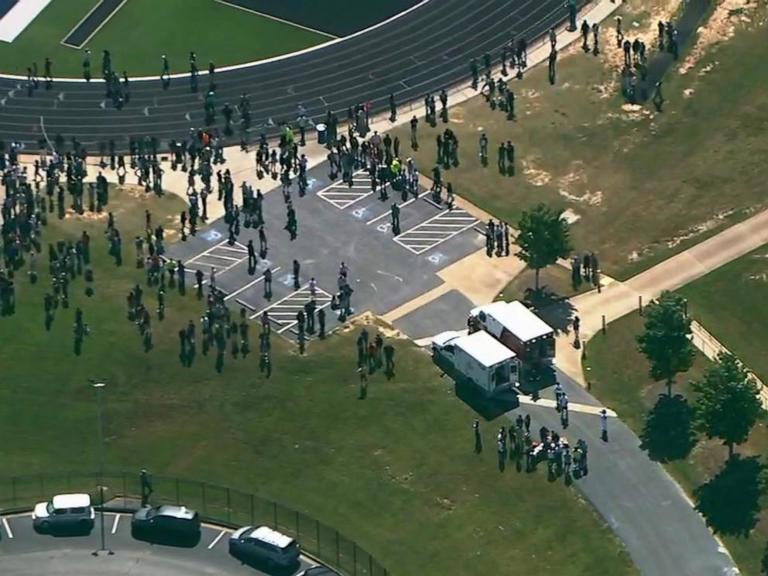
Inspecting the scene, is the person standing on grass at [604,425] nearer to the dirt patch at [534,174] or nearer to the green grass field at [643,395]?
the green grass field at [643,395]

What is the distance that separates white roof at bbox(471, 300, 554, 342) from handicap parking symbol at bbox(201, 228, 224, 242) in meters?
19.8

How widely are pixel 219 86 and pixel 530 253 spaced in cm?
3332

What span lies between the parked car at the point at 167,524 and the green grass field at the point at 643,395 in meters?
26.3

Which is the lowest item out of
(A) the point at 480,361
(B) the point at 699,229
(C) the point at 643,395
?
(C) the point at 643,395

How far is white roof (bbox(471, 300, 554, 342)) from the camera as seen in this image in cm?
15075

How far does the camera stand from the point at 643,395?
490ft

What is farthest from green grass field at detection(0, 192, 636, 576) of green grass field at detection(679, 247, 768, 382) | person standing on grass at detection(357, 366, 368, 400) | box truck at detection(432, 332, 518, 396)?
green grass field at detection(679, 247, 768, 382)

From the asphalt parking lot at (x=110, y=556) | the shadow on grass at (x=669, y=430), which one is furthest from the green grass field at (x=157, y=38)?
the asphalt parking lot at (x=110, y=556)

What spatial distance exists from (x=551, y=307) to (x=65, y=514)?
35195 mm

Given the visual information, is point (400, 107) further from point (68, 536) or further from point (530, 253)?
point (68, 536)

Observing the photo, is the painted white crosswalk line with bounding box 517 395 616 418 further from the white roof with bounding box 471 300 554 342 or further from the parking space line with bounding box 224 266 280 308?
the parking space line with bounding box 224 266 280 308

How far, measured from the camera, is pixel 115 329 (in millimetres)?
155375

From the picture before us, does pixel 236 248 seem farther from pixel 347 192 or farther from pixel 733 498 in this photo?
pixel 733 498

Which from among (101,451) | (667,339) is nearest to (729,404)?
(667,339)
